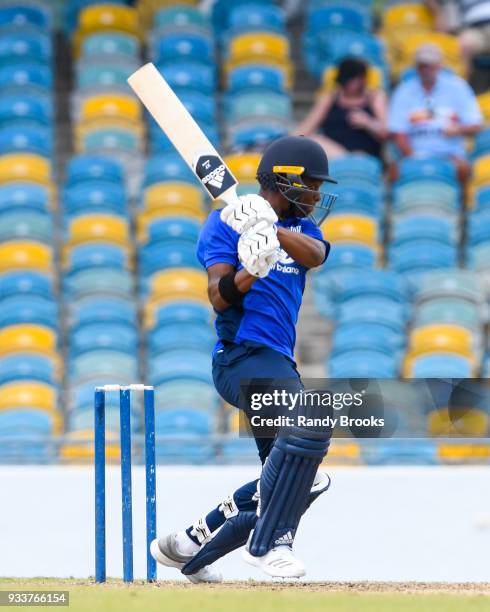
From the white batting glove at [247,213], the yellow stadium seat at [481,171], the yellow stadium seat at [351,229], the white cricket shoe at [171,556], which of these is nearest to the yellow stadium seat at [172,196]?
the yellow stadium seat at [351,229]

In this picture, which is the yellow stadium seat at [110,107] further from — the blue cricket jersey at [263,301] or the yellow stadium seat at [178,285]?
the blue cricket jersey at [263,301]

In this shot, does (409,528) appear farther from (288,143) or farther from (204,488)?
(288,143)

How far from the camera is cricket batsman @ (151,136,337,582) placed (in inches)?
187

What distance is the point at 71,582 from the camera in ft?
17.0

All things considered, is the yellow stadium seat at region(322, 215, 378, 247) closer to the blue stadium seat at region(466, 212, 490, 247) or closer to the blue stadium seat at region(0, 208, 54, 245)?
the blue stadium seat at region(466, 212, 490, 247)

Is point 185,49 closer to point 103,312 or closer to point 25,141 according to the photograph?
point 25,141

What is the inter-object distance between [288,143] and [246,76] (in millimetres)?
5623

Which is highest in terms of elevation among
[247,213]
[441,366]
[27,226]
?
[27,226]

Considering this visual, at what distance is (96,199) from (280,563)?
17.3ft

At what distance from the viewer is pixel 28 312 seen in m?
9.07

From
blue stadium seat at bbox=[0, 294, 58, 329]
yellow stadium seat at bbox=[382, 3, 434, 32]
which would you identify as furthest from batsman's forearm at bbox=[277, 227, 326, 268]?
yellow stadium seat at bbox=[382, 3, 434, 32]

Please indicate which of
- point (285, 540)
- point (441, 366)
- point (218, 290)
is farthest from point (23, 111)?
point (285, 540)

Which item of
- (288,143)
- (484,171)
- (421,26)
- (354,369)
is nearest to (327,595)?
(288,143)

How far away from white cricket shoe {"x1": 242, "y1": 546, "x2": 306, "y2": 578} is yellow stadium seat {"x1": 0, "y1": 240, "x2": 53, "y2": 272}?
474 cm
